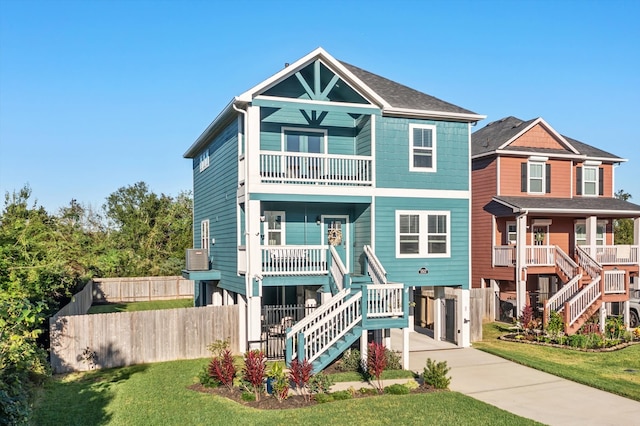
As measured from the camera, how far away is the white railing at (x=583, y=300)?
69.2 ft

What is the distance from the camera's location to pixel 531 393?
13.3m

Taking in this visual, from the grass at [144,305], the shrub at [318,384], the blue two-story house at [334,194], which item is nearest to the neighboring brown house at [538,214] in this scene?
the blue two-story house at [334,194]

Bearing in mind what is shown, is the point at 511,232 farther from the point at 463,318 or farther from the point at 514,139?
the point at 463,318

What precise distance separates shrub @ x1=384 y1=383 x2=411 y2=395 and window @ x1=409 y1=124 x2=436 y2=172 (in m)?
8.24

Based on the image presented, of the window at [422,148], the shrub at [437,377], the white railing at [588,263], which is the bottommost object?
the shrub at [437,377]

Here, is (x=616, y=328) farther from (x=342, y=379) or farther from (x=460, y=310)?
(x=342, y=379)

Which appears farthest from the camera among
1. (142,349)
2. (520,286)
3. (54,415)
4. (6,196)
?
(6,196)

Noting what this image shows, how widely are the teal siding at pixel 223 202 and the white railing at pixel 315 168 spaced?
5.59 ft

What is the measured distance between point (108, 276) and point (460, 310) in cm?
2757

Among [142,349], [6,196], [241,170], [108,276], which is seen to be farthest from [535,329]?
[108,276]

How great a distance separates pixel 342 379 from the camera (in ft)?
46.6

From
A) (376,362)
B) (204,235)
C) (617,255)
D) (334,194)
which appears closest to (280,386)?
(376,362)

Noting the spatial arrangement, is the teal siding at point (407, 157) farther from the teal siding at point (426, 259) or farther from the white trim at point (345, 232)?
the white trim at point (345, 232)

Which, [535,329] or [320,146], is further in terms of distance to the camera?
[535,329]
